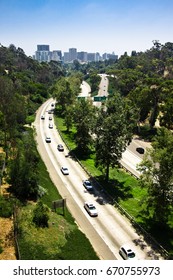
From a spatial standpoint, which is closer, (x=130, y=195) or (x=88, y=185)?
(x=130, y=195)

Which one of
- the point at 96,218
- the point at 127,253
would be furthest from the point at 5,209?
the point at 127,253

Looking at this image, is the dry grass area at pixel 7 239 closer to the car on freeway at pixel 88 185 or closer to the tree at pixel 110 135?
the car on freeway at pixel 88 185

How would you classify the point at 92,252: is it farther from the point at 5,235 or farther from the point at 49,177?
the point at 49,177

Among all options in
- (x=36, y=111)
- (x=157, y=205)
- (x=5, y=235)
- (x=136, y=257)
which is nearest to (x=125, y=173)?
(x=157, y=205)

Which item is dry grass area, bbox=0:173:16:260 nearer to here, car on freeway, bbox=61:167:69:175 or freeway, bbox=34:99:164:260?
freeway, bbox=34:99:164:260

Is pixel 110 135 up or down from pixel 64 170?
up

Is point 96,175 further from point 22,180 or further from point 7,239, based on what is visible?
point 7,239

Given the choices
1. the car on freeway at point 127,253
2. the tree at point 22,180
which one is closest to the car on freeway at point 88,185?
the tree at point 22,180
